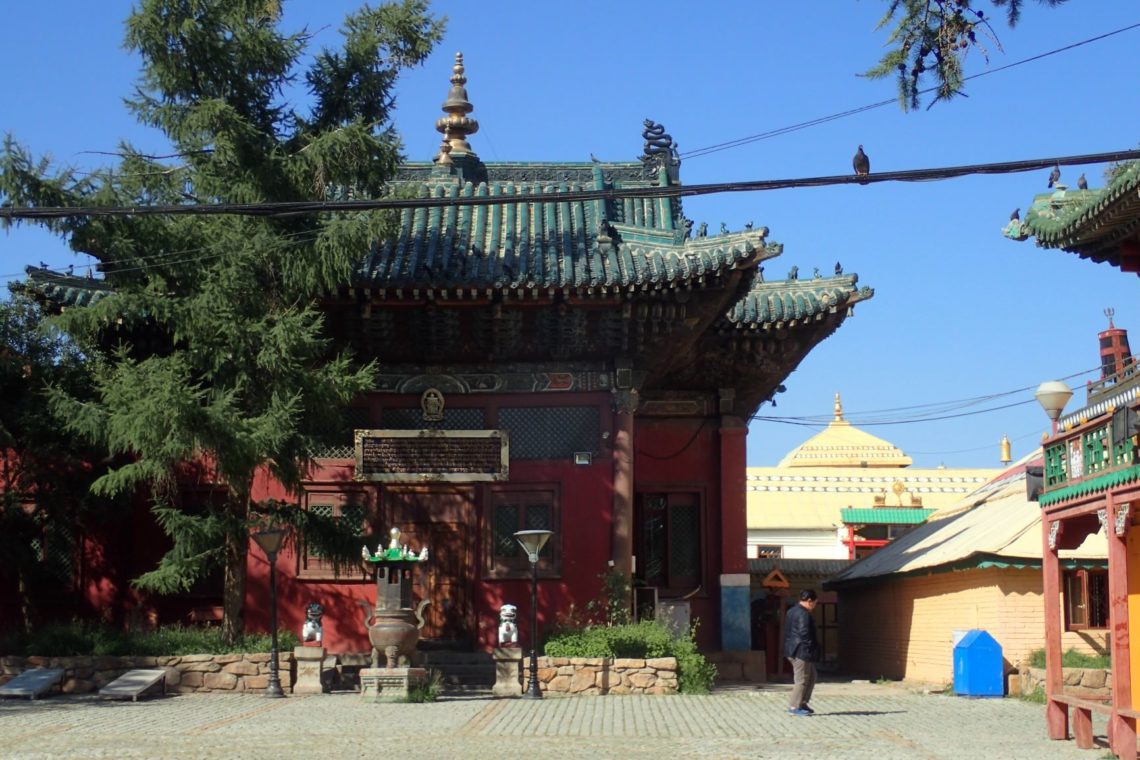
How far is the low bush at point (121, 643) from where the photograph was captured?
18.8 metres

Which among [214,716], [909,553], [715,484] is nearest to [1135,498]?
[214,716]

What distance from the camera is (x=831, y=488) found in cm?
4744

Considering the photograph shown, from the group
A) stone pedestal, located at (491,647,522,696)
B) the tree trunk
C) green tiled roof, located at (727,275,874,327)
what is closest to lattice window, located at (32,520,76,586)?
the tree trunk

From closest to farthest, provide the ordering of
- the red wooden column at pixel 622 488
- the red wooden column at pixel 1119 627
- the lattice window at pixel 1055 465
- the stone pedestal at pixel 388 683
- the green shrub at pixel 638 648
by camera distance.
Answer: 1. the red wooden column at pixel 1119 627
2. the lattice window at pixel 1055 465
3. the stone pedestal at pixel 388 683
4. the green shrub at pixel 638 648
5. the red wooden column at pixel 622 488

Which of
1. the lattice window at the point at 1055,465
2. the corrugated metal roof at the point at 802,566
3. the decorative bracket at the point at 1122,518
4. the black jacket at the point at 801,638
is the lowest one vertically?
the black jacket at the point at 801,638

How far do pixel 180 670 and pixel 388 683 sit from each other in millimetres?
2863

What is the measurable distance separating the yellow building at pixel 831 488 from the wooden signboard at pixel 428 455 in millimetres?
21195

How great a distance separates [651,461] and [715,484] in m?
1.14

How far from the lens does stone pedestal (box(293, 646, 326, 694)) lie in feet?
61.4

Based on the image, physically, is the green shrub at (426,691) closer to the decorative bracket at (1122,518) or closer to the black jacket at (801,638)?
the black jacket at (801,638)

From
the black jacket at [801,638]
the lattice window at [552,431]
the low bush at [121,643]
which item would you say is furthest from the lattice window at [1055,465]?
the low bush at [121,643]

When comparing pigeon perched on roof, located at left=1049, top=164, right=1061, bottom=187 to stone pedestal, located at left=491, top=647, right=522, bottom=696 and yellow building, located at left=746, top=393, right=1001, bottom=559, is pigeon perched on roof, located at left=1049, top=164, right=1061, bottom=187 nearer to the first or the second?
stone pedestal, located at left=491, top=647, right=522, bottom=696

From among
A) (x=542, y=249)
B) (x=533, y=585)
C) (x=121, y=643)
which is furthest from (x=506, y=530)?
(x=121, y=643)

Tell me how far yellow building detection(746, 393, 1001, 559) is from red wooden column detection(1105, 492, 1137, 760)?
93.7 ft
